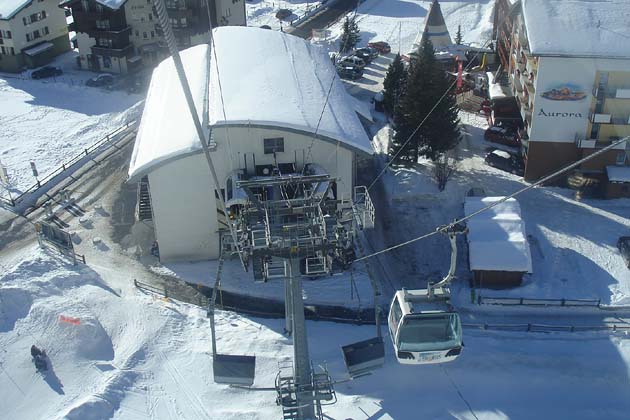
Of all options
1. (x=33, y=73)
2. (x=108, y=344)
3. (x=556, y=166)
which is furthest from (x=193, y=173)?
(x=33, y=73)

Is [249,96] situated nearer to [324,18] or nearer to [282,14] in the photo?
[282,14]

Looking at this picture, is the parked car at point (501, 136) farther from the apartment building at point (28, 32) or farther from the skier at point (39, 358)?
the apartment building at point (28, 32)

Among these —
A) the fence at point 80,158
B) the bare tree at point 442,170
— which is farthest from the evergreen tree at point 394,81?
the fence at point 80,158

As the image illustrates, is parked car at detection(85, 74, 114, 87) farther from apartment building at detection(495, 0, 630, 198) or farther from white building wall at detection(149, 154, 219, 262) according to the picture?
A: apartment building at detection(495, 0, 630, 198)

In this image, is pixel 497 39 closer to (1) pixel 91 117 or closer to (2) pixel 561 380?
(1) pixel 91 117

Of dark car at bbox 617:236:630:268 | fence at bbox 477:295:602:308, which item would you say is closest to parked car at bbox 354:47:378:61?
dark car at bbox 617:236:630:268

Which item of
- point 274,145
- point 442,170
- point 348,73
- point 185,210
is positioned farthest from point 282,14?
point 185,210
